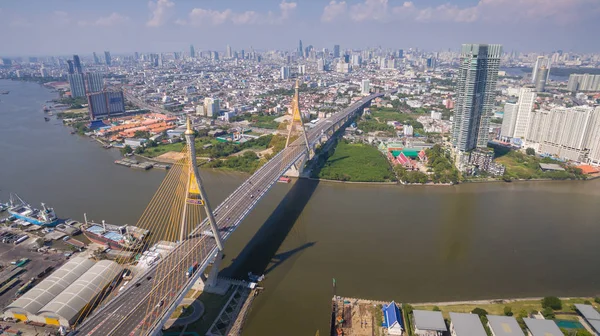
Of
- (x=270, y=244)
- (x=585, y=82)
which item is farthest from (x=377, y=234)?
(x=585, y=82)

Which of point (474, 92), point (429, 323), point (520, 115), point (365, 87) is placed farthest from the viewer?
point (365, 87)

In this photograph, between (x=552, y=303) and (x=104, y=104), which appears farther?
(x=104, y=104)

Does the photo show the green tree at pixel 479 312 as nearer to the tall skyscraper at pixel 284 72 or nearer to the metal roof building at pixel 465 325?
the metal roof building at pixel 465 325

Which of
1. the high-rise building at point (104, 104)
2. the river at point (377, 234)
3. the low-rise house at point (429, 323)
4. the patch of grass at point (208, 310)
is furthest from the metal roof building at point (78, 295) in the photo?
the high-rise building at point (104, 104)

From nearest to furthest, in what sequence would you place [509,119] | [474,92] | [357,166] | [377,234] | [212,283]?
[212,283]
[377,234]
[474,92]
[357,166]
[509,119]

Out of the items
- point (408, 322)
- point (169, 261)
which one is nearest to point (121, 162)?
point (169, 261)

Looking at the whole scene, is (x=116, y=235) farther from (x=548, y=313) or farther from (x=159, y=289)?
(x=548, y=313)

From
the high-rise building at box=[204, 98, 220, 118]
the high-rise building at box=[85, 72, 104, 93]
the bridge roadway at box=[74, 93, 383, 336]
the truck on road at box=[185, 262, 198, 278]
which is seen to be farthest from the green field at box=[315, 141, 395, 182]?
the high-rise building at box=[85, 72, 104, 93]

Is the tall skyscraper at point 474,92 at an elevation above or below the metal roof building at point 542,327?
above
